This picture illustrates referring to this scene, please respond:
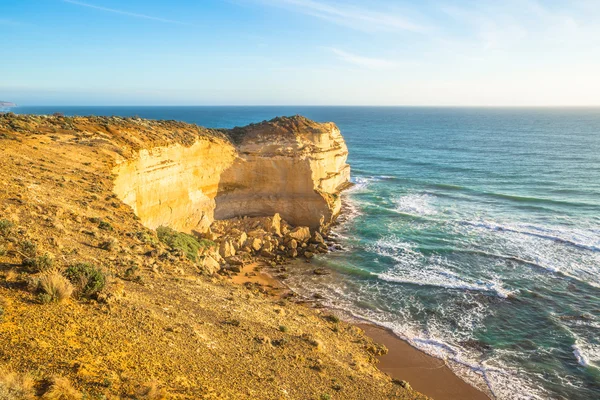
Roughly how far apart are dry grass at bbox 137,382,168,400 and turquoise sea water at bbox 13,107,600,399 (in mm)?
13284

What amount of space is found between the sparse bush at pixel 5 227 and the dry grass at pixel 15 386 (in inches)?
258

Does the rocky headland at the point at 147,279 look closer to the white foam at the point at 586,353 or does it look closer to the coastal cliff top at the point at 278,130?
the coastal cliff top at the point at 278,130

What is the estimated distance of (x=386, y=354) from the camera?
680 inches

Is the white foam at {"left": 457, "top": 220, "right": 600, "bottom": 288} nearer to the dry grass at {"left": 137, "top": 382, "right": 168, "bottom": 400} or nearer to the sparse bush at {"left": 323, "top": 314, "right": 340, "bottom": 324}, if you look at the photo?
the sparse bush at {"left": 323, "top": 314, "right": 340, "bottom": 324}

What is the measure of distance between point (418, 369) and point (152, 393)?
12536 millimetres

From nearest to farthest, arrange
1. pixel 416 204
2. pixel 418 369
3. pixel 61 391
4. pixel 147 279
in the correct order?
1. pixel 61 391
2. pixel 147 279
3. pixel 418 369
4. pixel 416 204

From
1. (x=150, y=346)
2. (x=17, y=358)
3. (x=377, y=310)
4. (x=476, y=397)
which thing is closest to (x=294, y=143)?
(x=377, y=310)

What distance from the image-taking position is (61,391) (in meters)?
6.71

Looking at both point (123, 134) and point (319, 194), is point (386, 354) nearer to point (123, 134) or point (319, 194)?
point (319, 194)

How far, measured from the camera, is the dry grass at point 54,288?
9.36 meters

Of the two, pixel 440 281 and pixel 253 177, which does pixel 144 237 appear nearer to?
pixel 253 177

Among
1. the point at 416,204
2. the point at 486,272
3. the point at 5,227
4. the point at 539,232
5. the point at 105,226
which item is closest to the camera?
the point at 5,227

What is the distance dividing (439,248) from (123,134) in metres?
24.2

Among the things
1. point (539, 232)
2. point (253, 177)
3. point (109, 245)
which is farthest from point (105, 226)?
point (539, 232)
